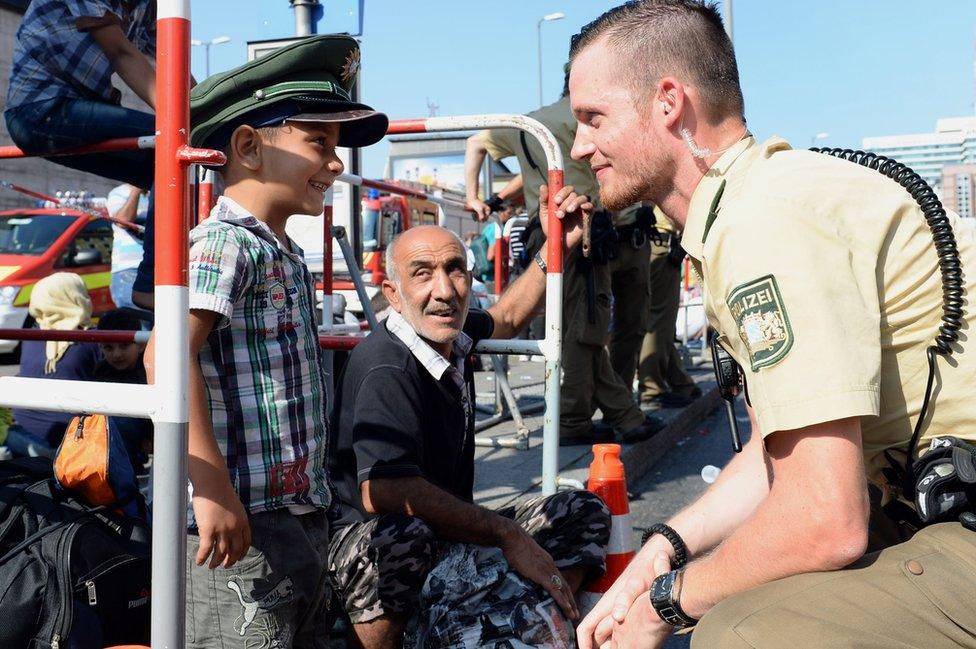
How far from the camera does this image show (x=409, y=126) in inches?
132

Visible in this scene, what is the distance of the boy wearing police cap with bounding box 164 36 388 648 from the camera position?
1809mm

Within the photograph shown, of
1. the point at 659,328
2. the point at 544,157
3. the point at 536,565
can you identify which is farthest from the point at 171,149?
the point at 659,328

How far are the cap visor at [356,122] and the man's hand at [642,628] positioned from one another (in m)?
1.25

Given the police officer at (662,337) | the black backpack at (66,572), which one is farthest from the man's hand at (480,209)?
the black backpack at (66,572)

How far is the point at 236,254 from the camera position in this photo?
1.89 meters

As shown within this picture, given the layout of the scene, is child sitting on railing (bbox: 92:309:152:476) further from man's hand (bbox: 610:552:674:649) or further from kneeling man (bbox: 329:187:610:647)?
man's hand (bbox: 610:552:674:649)

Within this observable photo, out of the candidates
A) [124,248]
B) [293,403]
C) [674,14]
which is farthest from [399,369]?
[124,248]

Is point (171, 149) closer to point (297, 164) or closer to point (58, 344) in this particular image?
point (297, 164)

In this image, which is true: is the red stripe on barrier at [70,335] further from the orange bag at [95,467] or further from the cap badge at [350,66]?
the cap badge at [350,66]

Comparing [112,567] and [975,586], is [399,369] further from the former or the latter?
[975,586]

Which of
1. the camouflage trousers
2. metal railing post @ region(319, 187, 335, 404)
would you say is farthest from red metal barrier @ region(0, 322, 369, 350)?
the camouflage trousers

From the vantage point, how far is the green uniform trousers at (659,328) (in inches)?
288

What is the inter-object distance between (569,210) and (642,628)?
1.65 meters

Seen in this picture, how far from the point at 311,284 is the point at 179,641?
0.99 m
